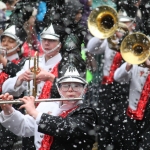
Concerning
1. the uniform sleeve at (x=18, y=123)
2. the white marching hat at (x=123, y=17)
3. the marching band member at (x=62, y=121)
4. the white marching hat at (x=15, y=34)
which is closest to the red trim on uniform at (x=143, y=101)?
the white marching hat at (x=123, y=17)

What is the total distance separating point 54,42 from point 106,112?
1.93 meters

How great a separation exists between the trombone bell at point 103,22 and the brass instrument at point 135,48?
Answer: 19.7 inches

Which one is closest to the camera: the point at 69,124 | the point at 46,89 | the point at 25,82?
the point at 69,124

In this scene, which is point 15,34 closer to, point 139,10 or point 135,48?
point 135,48

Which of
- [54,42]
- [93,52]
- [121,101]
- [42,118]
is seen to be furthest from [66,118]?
[93,52]

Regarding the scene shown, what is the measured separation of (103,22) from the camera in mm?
10242

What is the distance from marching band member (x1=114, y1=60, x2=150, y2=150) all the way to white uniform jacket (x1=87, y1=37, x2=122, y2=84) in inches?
45.6

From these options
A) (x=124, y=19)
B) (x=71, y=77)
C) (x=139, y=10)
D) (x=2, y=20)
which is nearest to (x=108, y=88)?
(x=124, y=19)

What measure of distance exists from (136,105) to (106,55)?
5.94 feet

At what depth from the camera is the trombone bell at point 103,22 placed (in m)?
10.0

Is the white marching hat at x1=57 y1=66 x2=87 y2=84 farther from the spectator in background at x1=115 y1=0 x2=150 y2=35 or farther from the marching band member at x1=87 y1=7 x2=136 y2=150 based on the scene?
the marching band member at x1=87 y1=7 x2=136 y2=150

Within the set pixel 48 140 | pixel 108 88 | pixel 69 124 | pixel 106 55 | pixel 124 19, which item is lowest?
pixel 108 88

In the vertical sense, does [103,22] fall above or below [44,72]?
above

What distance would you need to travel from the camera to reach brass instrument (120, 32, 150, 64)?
29.9 ft
